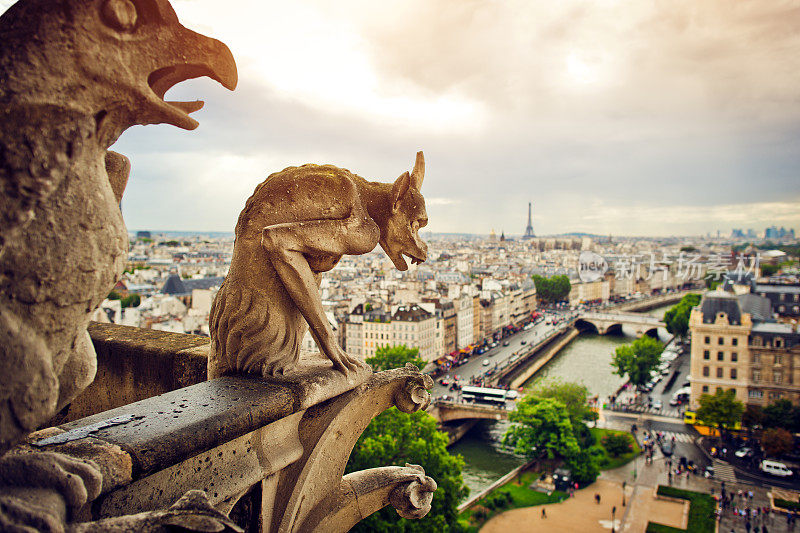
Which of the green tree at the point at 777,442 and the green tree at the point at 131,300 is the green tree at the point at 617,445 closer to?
the green tree at the point at 777,442

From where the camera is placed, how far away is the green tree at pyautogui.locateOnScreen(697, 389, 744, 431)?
2758 cm

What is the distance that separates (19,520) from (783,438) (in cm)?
2974

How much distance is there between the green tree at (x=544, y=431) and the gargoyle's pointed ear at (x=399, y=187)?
22888 mm

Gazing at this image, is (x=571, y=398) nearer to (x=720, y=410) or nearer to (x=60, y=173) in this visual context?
(x=720, y=410)

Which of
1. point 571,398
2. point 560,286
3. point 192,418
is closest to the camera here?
point 192,418

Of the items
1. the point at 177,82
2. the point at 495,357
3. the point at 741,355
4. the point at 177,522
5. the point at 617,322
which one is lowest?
the point at 495,357

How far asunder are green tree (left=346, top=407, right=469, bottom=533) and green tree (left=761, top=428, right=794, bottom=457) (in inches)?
641

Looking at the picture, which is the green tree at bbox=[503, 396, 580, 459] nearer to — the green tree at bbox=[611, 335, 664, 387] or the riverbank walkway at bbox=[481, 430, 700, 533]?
the riverbank walkway at bbox=[481, 430, 700, 533]

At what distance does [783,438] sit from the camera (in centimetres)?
2452

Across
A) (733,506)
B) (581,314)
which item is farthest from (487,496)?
(581,314)

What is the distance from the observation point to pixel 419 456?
15094 millimetres

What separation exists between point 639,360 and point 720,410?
8.23 meters

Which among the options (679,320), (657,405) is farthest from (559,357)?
(657,405)

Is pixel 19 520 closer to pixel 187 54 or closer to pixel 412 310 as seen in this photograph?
pixel 187 54
